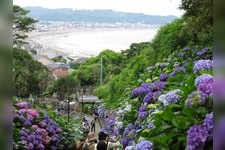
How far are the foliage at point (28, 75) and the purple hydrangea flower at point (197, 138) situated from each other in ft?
64.8

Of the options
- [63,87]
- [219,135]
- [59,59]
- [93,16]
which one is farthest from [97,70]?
[219,135]

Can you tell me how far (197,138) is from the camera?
1.80 metres

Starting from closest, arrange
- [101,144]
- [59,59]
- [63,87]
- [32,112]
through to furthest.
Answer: [101,144] < [32,112] < [63,87] < [59,59]

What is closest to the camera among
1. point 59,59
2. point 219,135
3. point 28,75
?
point 219,135

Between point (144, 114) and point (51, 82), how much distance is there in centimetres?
3541

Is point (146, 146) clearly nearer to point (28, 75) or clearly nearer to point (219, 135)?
point (219, 135)

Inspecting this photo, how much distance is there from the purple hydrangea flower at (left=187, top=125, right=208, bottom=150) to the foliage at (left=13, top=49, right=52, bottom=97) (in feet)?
64.8

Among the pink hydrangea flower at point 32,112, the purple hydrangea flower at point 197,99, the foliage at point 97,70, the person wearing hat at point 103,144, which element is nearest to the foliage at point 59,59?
the foliage at point 97,70

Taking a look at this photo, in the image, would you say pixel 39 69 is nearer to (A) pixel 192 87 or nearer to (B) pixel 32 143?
(B) pixel 32 143

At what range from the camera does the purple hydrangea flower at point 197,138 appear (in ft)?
5.81

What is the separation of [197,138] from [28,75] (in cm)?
2788

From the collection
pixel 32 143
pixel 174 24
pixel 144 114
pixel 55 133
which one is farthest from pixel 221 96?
pixel 174 24

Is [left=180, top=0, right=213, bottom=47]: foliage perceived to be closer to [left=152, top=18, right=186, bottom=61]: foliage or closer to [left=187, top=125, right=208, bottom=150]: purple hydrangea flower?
[left=152, top=18, right=186, bottom=61]: foliage

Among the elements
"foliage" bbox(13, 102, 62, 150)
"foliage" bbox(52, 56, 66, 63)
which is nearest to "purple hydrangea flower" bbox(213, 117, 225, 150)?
"foliage" bbox(13, 102, 62, 150)
